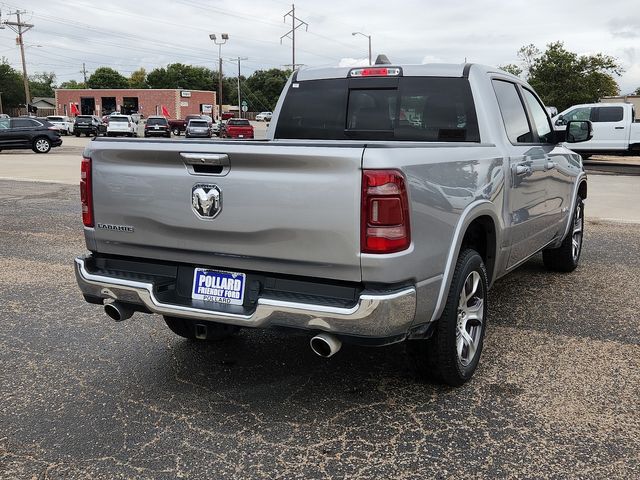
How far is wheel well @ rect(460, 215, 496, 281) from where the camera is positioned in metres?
3.93

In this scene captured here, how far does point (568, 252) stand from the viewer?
21.0ft

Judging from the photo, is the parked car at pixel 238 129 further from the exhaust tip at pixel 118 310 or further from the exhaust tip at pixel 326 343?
the exhaust tip at pixel 326 343

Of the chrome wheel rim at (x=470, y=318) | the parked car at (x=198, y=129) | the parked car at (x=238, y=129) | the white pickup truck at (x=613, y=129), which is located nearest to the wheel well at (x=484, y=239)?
the chrome wheel rim at (x=470, y=318)

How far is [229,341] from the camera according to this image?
15.1 ft

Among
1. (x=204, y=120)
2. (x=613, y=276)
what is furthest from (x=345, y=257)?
(x=204, y=120)

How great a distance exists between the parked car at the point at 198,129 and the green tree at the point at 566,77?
74.1ft

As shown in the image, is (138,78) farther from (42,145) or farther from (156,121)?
(42,145)

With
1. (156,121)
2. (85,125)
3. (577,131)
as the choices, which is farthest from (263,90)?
(577,131)

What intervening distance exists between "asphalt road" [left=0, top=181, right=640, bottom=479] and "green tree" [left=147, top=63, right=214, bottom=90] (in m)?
130

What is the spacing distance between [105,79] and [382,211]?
135 meters

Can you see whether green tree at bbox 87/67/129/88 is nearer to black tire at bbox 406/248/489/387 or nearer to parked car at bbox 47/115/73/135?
parked car at bbox 47/115/73/135

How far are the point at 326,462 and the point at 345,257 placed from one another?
3.11ft

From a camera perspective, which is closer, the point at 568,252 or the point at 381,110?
the point at 381,110

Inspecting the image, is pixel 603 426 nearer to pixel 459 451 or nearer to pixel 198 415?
pixel 459 451
